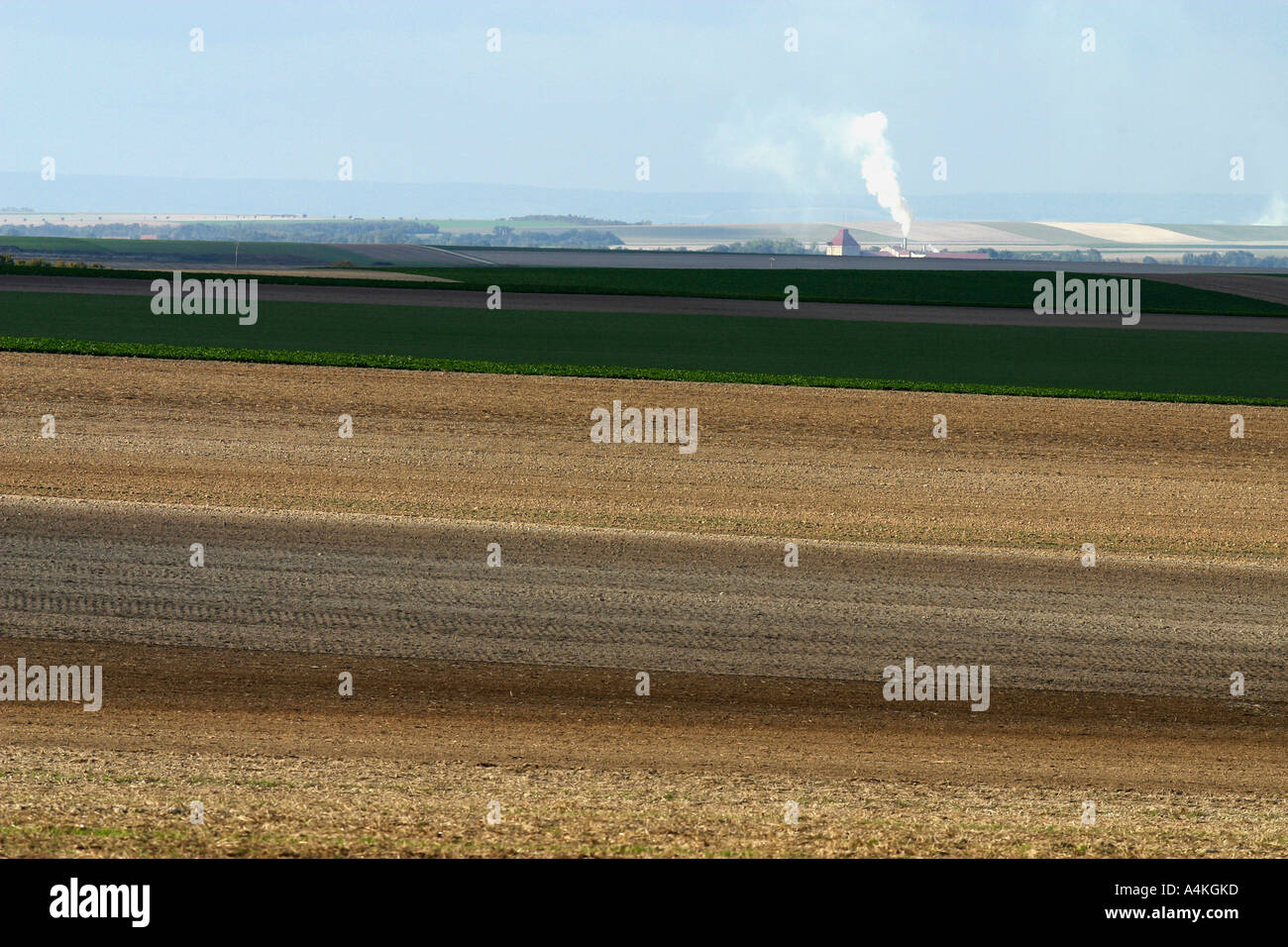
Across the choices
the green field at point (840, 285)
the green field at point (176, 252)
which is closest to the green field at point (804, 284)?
the green field at point (840, 285)

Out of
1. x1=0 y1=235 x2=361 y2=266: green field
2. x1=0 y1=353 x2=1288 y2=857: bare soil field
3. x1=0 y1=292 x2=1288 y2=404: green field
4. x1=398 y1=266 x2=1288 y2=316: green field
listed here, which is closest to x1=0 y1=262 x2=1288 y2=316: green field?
x1=398 y1=266 x2=1288 y2=316: green field

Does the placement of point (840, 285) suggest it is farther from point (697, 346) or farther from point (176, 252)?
point (176, 252)

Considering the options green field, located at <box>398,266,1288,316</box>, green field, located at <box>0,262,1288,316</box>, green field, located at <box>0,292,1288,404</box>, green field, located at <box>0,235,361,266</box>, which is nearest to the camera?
green field, located at <box>0,292,1288,404</box>

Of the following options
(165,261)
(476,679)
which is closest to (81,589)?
(476,679)

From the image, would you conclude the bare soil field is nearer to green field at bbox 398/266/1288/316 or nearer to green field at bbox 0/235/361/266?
green field at bbox 398/266/1288/316

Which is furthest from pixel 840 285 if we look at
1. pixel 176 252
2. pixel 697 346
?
pixel 176 252

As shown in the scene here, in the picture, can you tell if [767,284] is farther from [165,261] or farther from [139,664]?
[139,664]
